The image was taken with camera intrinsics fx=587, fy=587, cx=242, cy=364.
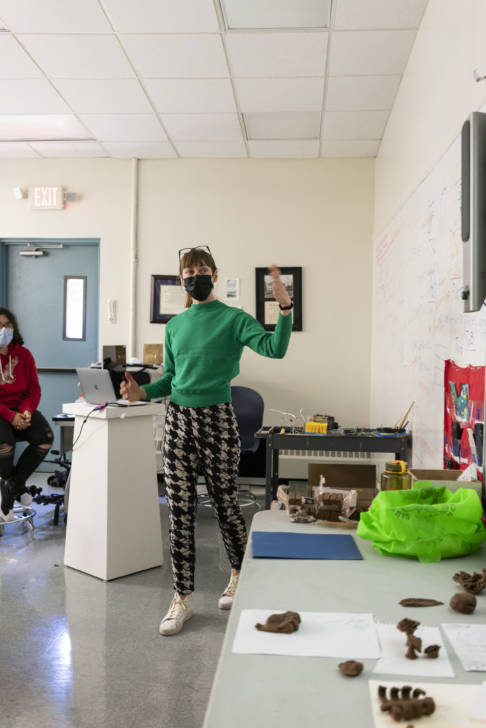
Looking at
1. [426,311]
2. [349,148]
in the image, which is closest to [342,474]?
[426,311]

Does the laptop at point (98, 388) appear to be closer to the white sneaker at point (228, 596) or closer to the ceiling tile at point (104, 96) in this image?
A: the white sneaker at point (228, 596)

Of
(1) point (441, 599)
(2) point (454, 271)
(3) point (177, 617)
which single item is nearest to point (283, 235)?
(2) point (454, 271)

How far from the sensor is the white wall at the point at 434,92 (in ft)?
6.99

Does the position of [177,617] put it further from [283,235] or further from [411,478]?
[283,235]

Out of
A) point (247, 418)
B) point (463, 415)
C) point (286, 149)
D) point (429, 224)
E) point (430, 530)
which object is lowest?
point (247, 418)

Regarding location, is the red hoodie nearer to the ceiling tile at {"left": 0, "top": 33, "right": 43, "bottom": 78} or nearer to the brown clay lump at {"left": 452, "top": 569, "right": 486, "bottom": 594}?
the ceiling tile at {"left": 0, "top": 33, "right": 43, "bottom": 78}

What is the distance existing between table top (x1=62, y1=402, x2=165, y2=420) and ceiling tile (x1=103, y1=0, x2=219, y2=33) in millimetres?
1974

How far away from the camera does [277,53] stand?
10.9 feet

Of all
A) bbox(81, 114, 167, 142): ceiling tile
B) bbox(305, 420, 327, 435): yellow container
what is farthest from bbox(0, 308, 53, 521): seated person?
bbox(305, 420, 327, 435): yellow container

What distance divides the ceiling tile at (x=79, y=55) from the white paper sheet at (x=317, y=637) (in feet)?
10.7

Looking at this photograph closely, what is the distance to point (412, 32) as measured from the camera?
3088 mm

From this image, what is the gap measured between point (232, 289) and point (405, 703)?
4492 millimetres

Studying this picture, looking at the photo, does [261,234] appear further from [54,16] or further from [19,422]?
[19,422]

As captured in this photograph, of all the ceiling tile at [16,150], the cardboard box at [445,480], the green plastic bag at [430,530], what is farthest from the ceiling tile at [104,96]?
the green plastic bag at [430,530]
